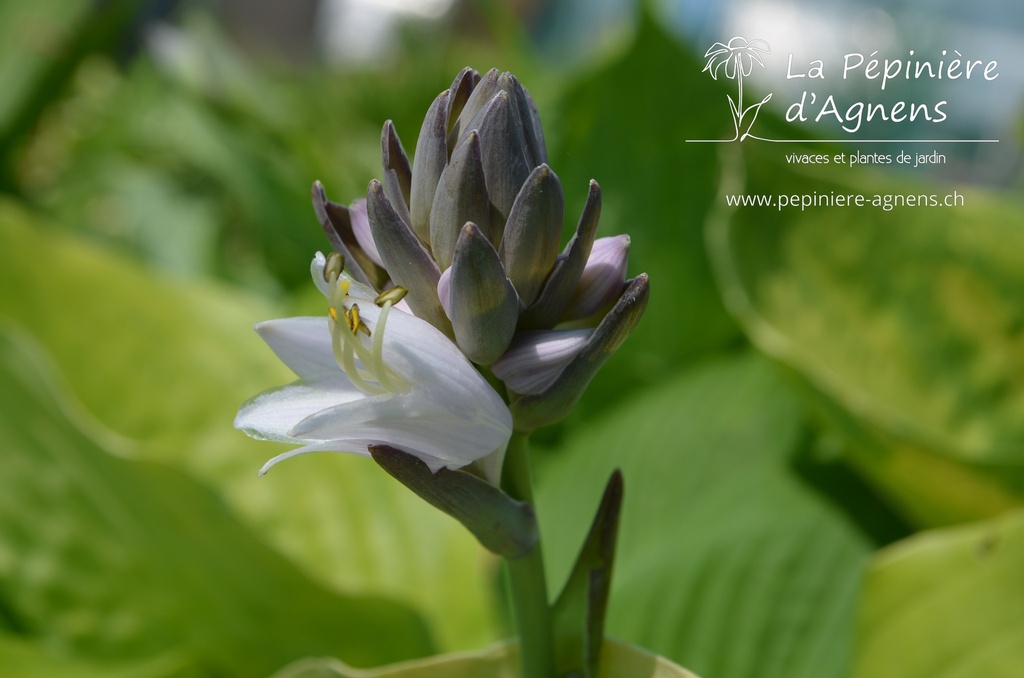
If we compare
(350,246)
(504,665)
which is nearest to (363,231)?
(350,246)

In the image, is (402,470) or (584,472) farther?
(584,472)

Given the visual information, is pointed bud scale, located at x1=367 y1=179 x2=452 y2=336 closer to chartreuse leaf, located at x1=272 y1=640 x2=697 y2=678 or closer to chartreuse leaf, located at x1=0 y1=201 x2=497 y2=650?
chartreuse leaf, located at x1=272 y1=640 x2=697 y2=678

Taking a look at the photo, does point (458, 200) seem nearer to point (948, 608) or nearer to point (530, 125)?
point (530, 125)

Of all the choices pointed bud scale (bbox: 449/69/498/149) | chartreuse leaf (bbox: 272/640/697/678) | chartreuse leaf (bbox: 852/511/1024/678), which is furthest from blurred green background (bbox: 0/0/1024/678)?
pointed bud scale (bbox: 449/69/498/149)

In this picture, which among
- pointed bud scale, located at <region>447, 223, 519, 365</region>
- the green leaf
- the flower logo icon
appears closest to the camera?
pointed bud scale, located at <region>447, 223, 519, 365</region>

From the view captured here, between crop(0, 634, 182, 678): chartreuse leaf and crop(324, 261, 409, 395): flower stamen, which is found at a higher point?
crop(324, 261, 409, 395): flower stamen

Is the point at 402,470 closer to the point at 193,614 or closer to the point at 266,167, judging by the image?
the point at 193,614

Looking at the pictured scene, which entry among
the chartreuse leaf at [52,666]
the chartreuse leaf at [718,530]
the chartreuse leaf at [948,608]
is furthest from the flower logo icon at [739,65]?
→ the chartreuse leaf at [52,666]

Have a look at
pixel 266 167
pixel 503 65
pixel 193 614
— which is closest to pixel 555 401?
pixel 193 614
